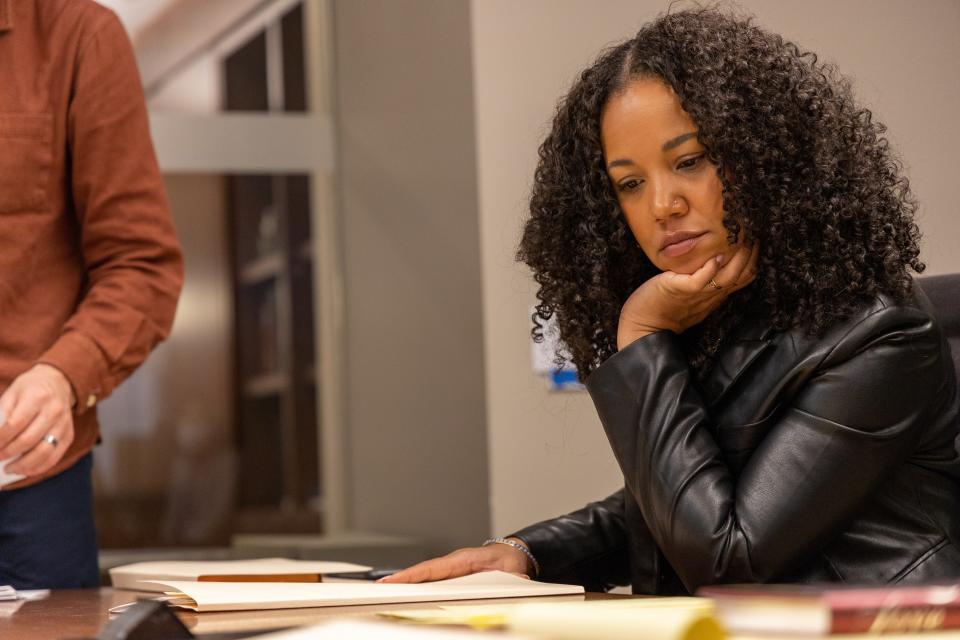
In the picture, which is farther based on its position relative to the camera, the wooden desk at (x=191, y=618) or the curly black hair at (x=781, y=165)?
the curly black hair at (x=781, y=165)

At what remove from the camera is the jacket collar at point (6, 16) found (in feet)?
5.27

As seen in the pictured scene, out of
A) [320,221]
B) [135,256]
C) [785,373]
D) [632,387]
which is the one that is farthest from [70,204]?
[320,221]

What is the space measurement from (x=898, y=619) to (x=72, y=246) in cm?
133

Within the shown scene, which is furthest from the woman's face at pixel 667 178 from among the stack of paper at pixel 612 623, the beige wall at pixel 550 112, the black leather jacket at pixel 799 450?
the beige wall at pixel 550 112

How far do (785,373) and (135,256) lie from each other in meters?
0.90

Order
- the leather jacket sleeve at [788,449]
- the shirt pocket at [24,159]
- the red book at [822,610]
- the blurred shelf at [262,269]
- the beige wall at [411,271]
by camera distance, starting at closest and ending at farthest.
→ the red book at [822,610] < the leather jacket sleeve at [788,449] < the shirt pocket at [24,159] < the beige wall at [411,271] < the blurred shelf at [262,269]

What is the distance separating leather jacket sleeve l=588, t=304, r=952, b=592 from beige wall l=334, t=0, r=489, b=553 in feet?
5.53

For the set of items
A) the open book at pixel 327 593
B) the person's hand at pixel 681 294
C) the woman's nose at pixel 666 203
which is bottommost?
the open book at pixel 327 593

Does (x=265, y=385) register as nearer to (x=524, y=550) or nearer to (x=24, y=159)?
(x=24, y=159)

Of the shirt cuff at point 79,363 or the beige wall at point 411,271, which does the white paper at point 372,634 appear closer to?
the shirt cuff at point 79,363

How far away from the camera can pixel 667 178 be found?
4.16 feet

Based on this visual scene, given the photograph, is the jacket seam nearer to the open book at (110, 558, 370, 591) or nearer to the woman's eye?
the woman's eye

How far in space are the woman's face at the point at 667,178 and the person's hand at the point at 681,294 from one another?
3cm

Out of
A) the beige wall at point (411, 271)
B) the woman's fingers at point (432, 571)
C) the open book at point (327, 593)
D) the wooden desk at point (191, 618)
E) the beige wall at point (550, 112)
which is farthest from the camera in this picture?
the beige wall at point (411, 271)
